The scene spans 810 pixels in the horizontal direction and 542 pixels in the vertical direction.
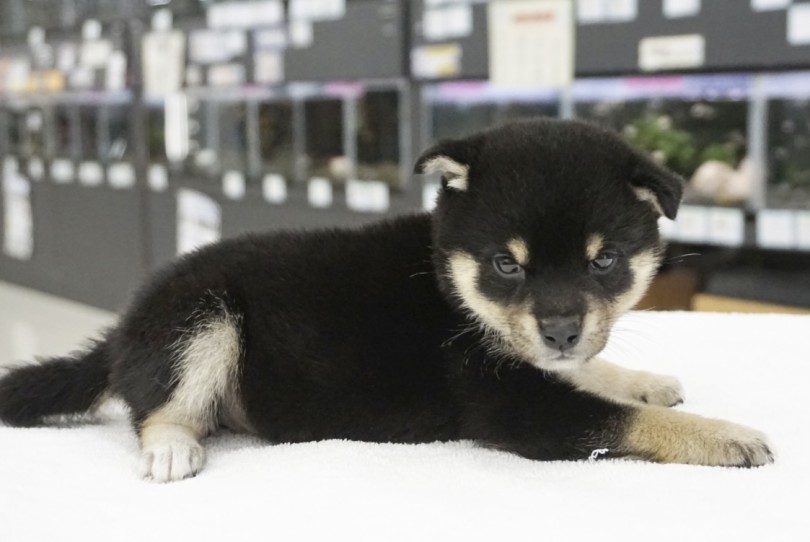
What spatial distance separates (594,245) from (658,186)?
0.51 ft

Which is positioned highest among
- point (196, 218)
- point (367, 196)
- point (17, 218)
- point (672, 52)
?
point (672, 52)

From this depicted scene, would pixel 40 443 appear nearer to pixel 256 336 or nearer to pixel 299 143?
pixel 256 336

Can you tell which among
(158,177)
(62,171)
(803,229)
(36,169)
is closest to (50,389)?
(803,229)

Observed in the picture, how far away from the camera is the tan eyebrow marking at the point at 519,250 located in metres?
1.43

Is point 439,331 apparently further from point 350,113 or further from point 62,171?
point 62,171

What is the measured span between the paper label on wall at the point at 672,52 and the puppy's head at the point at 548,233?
→ 5.01 feet

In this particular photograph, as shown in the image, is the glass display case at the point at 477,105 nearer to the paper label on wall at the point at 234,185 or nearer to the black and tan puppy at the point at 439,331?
the paper label on wall at the point at 234,185

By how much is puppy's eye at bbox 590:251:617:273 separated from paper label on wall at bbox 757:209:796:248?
1631 millimetres

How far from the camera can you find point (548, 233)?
4.62ft

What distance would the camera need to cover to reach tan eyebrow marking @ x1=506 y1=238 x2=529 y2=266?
4.68ft

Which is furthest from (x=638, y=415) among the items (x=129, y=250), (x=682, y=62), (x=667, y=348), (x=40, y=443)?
(x=129, y=250)

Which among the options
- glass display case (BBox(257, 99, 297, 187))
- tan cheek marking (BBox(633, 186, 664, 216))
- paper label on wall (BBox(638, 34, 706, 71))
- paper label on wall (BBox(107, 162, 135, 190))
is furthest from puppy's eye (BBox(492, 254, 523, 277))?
paper label on wall (BBox(107, 162, 135, 190))

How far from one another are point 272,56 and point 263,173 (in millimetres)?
637

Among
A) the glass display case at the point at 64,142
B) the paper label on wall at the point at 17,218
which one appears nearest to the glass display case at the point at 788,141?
the glass display case at the point at 64,142
